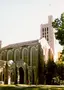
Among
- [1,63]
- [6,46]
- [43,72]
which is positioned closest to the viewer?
[1,63]

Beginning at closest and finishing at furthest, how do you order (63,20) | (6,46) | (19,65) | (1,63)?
(63,20) → (1,63) → (19,65) → (6,46)

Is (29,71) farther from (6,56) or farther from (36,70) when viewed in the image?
(6,56)

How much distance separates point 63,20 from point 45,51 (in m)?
30.8

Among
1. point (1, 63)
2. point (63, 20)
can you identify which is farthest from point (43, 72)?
point (63, 20)

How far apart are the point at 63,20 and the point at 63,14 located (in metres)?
1.01

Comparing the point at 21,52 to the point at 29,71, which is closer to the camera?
the point at 29,71

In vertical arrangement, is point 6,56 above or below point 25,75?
above

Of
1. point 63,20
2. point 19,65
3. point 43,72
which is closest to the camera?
point 63,20

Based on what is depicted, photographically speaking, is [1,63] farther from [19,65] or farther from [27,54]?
[27,54]

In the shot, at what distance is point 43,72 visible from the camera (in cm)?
6575

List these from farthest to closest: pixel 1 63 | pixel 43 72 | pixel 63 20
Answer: pixel 43 72
pixel 1 63
pixel 63 20

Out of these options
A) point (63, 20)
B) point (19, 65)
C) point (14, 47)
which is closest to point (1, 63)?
point (19, 65)

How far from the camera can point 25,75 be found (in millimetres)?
61719

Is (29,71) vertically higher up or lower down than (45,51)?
lower down
